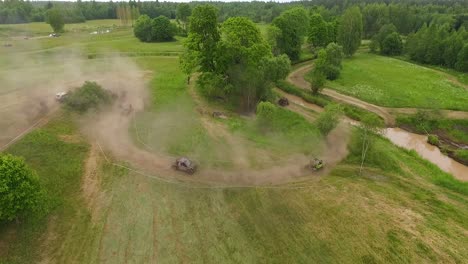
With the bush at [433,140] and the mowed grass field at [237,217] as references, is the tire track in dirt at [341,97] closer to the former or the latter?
the bush at [433,140]

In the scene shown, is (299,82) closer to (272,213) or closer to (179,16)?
(272,213)

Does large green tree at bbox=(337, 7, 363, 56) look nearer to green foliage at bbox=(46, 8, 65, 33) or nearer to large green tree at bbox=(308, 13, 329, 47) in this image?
large green tree at bbox=(308, 13, 329, 47)

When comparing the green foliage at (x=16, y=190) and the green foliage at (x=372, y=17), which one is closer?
the green foliage at (x=16, y=190)

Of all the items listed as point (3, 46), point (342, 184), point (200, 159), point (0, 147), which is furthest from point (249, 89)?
point (3, 46)

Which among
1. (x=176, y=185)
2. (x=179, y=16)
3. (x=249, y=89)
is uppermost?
(x=179, y=16)

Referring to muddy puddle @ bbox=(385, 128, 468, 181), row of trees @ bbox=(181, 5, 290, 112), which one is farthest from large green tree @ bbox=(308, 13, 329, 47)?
muddy puddle @ bbox=(385, 128, 468, 181)

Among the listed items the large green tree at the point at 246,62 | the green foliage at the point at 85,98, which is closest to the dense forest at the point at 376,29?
the large green tree at the point at 246,62
